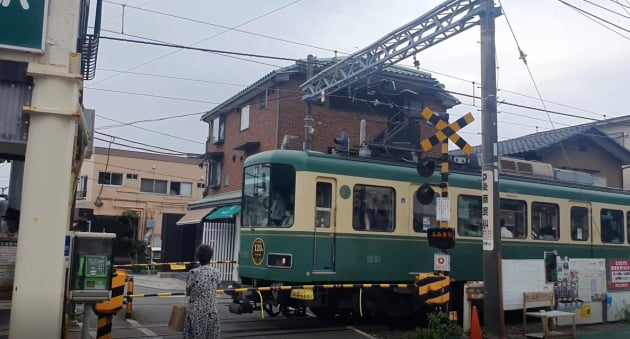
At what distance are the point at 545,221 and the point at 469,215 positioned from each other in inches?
92.0

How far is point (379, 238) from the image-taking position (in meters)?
11.6

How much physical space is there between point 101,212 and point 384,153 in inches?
1074

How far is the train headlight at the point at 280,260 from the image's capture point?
1070cm

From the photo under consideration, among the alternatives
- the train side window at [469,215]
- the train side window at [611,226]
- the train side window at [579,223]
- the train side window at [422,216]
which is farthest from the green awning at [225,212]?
the train side window at [611,226]

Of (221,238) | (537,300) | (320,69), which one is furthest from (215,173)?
(537,300)

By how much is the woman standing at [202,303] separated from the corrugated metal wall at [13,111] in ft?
7.32

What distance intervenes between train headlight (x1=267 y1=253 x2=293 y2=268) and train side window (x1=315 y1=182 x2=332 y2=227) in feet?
2.60

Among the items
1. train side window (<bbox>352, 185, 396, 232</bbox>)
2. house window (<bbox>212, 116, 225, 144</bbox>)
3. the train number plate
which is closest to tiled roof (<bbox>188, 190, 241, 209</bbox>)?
house window (<bbox>212, 116, 225, 144</bbox>)

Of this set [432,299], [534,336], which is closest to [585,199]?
[534,336]

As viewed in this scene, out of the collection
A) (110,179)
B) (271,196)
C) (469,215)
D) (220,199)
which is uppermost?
(110,179)

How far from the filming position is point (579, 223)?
14.7 m

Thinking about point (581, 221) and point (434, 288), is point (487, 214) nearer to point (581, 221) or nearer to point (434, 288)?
point (434, 288)

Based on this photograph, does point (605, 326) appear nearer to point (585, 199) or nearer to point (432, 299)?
point (585, 199)

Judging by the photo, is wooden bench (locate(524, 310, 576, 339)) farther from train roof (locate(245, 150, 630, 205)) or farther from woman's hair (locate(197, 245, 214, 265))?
woman's hair (locate(197, 245, 214, 265))
